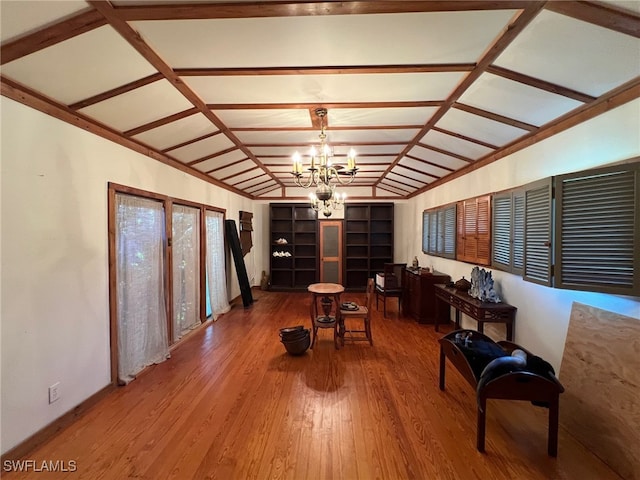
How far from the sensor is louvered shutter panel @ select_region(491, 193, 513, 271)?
3105 mm

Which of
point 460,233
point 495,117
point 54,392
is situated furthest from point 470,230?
point 54,392

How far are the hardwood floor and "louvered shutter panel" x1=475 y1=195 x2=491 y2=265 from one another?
4.67 feet

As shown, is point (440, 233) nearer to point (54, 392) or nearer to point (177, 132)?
point (177, 132)

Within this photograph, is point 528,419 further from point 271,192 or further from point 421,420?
point 271,192

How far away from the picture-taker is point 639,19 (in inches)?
57.9

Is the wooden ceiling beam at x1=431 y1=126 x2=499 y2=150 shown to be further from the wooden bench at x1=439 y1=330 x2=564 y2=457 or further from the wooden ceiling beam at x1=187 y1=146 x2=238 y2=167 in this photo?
the wooden ceiling beam at x1=187 y1=146 x2=238 y2=167

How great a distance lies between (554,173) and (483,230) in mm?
1196

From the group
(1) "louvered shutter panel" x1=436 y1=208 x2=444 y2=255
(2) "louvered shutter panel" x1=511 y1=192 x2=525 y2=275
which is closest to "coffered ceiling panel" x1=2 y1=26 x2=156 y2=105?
(2) "louvered shutter panel" x1=511 y1=192 x2=525 y2=275

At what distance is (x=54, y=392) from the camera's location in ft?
7.13

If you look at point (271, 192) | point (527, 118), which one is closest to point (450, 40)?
point (527, 118)

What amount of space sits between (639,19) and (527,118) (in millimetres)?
1151

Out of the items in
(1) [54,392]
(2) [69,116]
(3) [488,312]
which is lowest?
(1) [54,392]

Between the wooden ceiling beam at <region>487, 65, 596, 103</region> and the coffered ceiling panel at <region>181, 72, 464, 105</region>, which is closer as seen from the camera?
the wooden ceiling beam at <region>487, 65, 596, 103</region>

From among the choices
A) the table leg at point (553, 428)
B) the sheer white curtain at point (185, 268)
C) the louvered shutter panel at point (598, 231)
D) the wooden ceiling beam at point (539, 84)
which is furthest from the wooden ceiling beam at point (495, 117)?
the sheer white curtain at point (185, 268)
